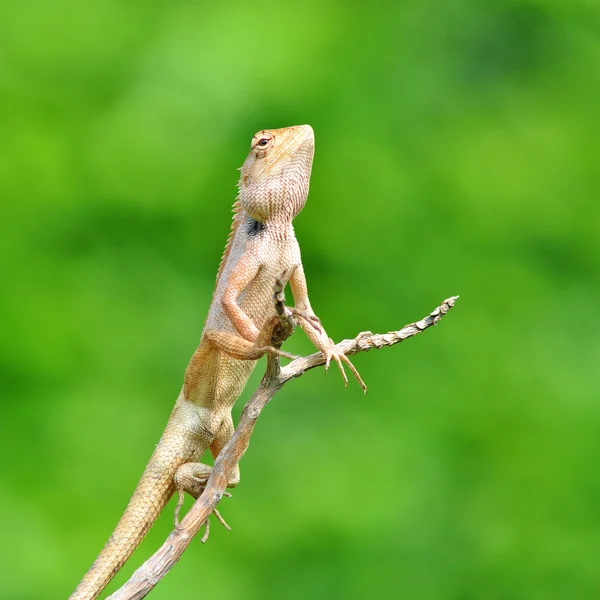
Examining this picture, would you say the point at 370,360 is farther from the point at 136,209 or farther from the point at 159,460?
the point at 159,460

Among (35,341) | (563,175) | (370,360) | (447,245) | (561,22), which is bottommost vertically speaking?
(35,341)

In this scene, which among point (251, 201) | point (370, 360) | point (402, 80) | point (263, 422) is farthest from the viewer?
point (402, 80)

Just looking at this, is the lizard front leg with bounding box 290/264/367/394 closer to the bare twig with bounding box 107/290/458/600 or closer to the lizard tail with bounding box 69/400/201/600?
the bare twig with bounding box 107/290/458/600

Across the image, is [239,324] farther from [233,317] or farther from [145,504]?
[145,504]

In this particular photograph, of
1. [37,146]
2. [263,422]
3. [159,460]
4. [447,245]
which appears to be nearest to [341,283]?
[447,245]

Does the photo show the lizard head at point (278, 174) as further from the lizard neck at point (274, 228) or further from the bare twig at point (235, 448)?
the bare twig at point (235, 448)

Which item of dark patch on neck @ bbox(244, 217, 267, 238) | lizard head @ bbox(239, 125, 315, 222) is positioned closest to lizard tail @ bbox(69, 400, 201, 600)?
dark patch on neck @ bbox(244, 217, 267, 238)
